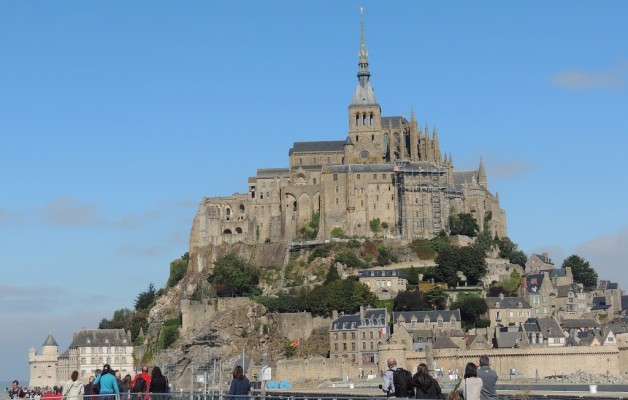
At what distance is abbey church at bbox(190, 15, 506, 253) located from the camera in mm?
91188

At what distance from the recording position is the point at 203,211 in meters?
96.1

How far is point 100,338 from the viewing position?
88125 millimetres

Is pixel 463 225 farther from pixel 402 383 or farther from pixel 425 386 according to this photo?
pixel 425 386

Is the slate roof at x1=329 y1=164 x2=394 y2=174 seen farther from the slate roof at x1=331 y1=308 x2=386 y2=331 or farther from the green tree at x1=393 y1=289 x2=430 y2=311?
the slate roof at x1=331 y1=308 x2=386 y2=331

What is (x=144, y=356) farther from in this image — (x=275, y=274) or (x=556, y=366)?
(x=556, y=366)

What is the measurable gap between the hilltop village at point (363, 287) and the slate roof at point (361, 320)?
0.37ft

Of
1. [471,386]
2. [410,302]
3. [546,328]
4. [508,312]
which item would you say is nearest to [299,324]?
[410,302]

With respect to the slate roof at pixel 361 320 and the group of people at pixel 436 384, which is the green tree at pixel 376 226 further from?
the group of people at pixel 436 384

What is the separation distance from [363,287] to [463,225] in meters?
14.0

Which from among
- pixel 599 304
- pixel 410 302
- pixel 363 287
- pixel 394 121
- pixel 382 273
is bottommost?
pixel 410 302

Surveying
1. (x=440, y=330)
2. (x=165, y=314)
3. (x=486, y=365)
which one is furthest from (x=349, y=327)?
(x=486, y=365)

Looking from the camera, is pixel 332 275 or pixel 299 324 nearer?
pixel 299 324

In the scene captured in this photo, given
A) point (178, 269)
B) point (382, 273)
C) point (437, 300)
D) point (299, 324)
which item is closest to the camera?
point (437, 300)

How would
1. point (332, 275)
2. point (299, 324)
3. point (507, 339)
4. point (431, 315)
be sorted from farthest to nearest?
1. point (332, 275)
2. point (299, 324)
3. point (431, 315)
4. point (507, 339)
